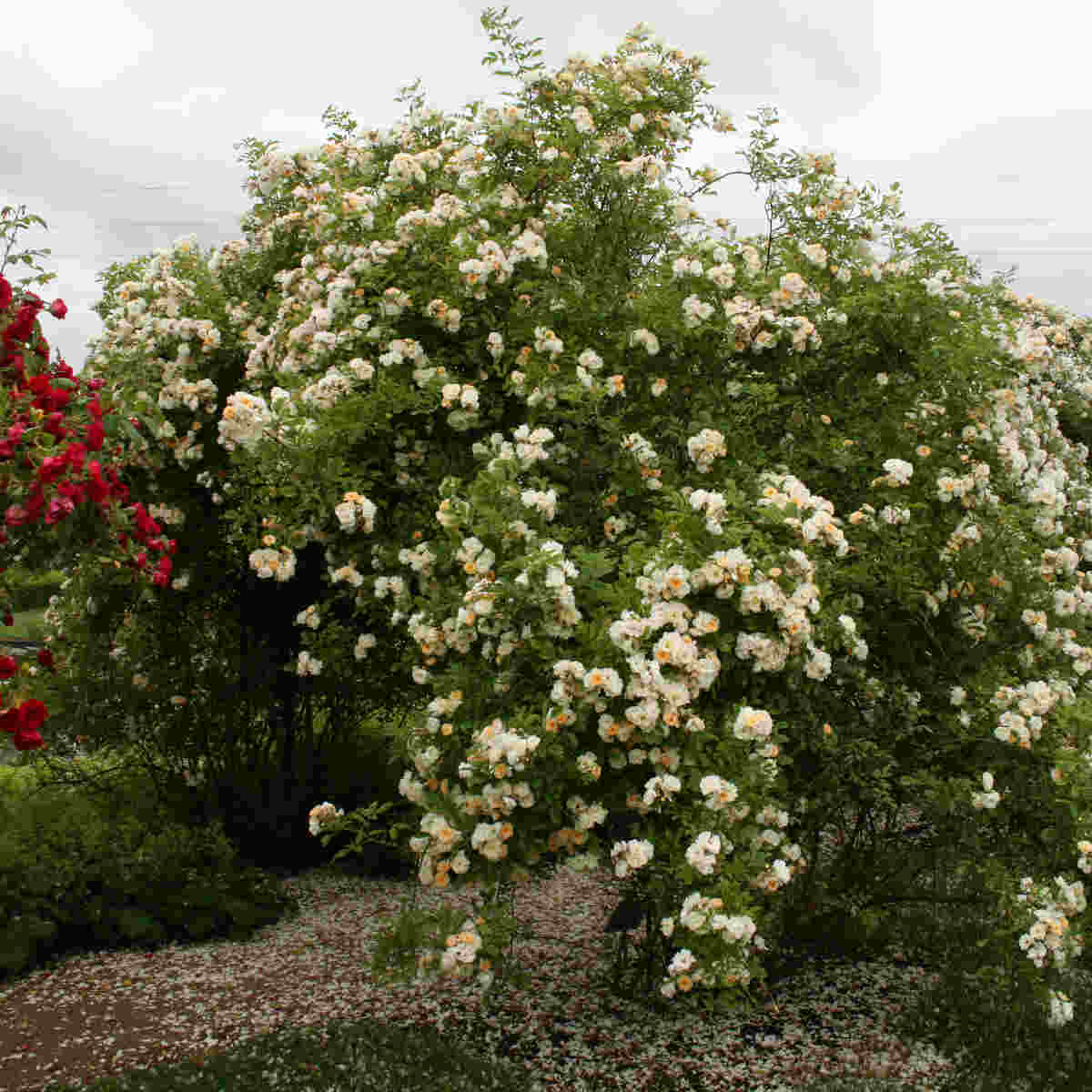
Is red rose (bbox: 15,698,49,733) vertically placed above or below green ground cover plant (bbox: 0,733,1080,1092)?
above

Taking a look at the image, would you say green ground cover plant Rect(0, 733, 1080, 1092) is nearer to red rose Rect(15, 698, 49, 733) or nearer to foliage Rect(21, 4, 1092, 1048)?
foliage Rect(21, 4, 1092, 1048)

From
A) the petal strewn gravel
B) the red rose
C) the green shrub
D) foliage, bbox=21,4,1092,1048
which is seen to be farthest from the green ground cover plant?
the red rose

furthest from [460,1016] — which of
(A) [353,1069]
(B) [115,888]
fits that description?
(B) [115,888]

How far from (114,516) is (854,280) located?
3.42m

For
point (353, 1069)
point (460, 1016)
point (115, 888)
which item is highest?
point (115, 888)

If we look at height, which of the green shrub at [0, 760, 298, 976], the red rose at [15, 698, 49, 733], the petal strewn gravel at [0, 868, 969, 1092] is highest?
the red rose at [15, 698, 49, 733]

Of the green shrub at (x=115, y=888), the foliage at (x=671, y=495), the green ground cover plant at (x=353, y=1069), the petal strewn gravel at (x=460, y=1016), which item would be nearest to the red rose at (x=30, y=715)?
the foliage at (x=671, y=495)

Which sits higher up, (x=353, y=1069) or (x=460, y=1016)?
(x=353, y=1069)

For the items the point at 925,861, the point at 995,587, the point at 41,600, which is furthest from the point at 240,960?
the point at 41,600

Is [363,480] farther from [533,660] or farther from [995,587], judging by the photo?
[995,587]

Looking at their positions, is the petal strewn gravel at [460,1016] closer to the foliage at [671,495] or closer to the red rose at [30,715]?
the foliage at [671,495]

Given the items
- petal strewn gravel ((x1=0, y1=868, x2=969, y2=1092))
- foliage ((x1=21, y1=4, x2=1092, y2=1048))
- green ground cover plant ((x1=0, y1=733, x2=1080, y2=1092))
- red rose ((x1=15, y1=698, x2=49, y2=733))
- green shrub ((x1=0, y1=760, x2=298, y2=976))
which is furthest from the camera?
green shrub ((x1=0, y1=760, x2=298, y2=976))

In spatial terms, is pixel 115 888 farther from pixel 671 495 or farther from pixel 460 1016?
pixel 671 495

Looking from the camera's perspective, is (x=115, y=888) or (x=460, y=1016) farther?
(x=115, y=888)
